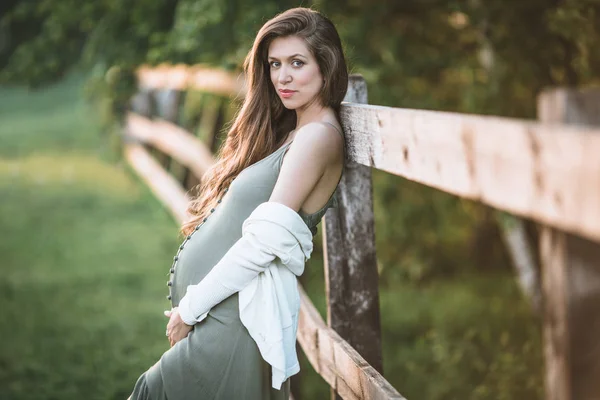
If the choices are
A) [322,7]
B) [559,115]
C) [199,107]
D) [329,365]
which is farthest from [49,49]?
[559,115]

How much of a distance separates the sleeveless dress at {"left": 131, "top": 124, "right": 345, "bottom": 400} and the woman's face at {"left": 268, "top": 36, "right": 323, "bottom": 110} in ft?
0.56

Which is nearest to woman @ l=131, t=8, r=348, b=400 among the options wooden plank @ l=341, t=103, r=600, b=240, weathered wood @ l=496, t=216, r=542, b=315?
wooden plank @ l=341, t=103, r=600, b=240

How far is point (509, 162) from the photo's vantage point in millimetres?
1329

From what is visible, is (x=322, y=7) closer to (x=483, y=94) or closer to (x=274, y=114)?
(x=483, y=94)

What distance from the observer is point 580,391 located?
125cm

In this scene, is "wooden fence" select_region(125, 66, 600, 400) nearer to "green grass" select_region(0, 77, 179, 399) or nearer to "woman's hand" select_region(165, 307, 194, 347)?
"woman's hand" select_region(165, 307, 194, 347)

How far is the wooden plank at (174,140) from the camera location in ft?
19.2

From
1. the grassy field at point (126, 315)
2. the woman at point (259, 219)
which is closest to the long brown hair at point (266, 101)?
the woman at point (259, 219)

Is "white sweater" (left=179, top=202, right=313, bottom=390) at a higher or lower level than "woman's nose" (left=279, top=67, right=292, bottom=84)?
lower

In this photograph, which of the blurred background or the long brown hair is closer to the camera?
the long brown hair

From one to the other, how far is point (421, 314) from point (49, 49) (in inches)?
132

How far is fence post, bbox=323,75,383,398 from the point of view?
2709 millimetres

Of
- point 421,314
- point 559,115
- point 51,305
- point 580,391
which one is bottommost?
point 421,314

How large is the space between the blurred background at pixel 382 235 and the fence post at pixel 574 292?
6.69ft
